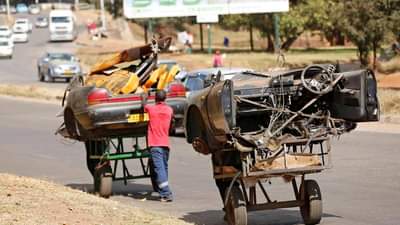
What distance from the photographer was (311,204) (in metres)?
10.8

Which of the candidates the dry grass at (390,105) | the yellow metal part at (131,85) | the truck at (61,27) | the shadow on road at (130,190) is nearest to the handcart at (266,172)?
the yellow metal part at (131,85)

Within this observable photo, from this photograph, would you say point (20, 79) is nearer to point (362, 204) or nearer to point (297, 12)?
point (297, 12)

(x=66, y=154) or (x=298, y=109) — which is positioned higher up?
(x=298, y=109)

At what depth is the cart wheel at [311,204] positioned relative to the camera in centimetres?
1076

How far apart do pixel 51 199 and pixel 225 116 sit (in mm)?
2622

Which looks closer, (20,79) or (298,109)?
(298,109)

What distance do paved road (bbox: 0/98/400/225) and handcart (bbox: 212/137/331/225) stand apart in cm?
58

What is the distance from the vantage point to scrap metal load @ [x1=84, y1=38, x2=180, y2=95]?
1448 centimetres

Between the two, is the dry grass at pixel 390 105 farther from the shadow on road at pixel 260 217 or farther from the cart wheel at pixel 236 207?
the cart wheel at pixel 236 207

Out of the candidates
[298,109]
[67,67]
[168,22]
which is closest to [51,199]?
[298,109]

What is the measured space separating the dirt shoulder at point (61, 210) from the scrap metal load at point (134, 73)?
2.62 metres

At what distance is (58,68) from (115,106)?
3772 centimetres

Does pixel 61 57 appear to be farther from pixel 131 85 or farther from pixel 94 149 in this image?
pixel 131 85

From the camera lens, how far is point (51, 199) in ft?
37.1
